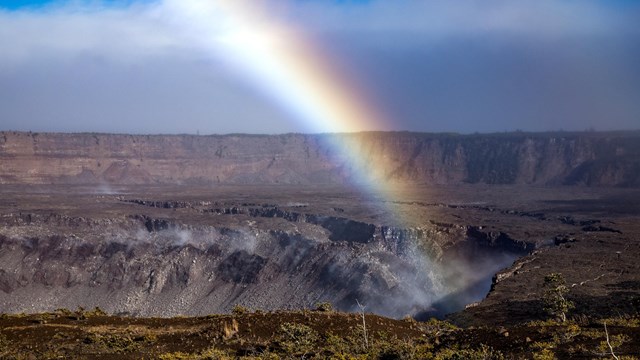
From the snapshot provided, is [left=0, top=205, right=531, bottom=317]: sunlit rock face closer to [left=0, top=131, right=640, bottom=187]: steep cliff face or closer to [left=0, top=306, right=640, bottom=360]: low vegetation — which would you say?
[left=0, top=306, right=640, bottom=360]: low vegetation

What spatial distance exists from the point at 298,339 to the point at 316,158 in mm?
166848

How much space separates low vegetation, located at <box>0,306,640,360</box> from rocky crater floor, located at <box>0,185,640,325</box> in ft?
46.1

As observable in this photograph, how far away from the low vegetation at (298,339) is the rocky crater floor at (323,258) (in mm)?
14050

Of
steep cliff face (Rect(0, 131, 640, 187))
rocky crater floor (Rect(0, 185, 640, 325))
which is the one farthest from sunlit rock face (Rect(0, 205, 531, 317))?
steep cliff face (Rect(0, 131, 640, 187))

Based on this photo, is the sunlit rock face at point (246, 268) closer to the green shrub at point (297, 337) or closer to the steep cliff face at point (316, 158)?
the green shrub at point (297, 337)

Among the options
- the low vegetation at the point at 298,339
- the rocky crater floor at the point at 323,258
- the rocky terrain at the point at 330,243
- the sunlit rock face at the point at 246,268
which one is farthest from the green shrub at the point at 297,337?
the sunlit rock face at the point at 246,268

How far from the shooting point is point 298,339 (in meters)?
22.3

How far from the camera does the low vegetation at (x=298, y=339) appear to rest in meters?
20.2

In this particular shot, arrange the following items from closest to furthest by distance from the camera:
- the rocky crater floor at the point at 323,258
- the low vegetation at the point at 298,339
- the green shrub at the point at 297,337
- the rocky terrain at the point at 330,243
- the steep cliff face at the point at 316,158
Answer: the low vegetation at the point at 298,339
the green shrub at the point at 297,337
the rocky crater floor at the point at 323,258
the rocky terrain at the point at 330,243
the steep cliff face at the point at 316,158

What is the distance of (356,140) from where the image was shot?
190m

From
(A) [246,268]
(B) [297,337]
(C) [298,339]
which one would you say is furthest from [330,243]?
(C) [298,339]

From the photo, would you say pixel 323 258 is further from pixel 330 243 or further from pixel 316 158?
pixel 316 158

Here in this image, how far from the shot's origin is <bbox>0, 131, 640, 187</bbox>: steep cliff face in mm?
157000

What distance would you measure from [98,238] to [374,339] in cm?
6437
